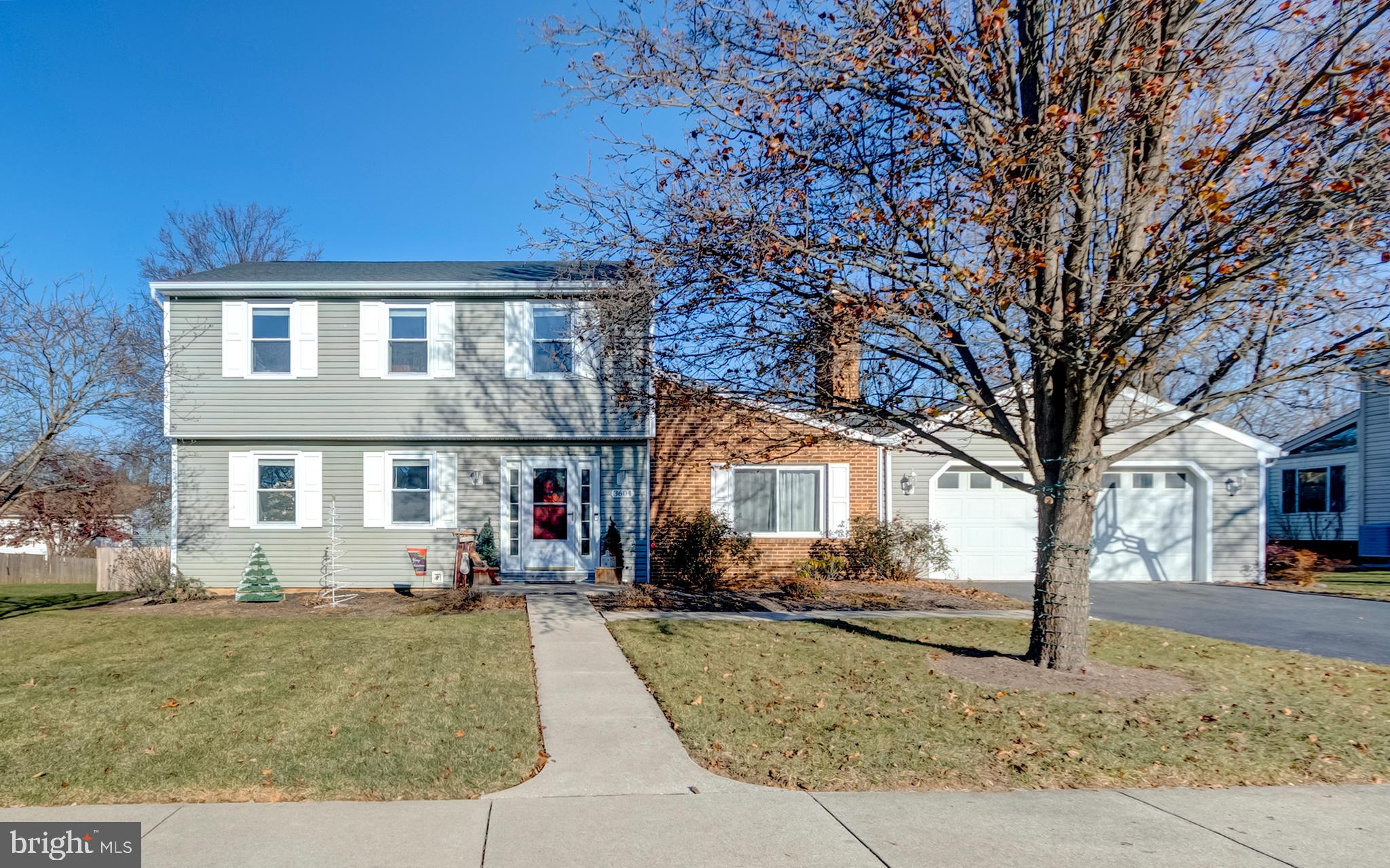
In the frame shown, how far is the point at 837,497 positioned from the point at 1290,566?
10.2 m

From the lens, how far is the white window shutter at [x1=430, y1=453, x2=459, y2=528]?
14711mm

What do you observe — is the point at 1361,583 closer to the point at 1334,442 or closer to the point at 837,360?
the point at 1334,442

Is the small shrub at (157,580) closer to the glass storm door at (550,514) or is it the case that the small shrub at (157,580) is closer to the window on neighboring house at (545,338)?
the glass storm door at (550,514)

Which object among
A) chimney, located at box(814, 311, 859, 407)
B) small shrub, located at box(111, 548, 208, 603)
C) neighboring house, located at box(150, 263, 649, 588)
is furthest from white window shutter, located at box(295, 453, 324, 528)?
chimney, located at box(814, 311, 859, 407)

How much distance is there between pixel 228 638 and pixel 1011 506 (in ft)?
46.7

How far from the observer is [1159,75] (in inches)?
268

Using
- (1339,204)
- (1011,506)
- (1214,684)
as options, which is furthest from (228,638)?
(1011,506)

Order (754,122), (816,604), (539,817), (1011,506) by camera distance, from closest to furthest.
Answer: (539,817) < (754,122) < (816,604) < (1011,506)

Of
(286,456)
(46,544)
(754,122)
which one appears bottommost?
(46,544)

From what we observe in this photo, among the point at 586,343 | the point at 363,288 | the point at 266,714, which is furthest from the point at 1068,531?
the point at 363,288

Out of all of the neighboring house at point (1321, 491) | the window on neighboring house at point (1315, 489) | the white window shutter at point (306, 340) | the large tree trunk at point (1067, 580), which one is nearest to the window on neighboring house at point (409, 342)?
the white window shutter at point (306, 340)

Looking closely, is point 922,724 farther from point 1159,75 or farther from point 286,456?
point 286,456

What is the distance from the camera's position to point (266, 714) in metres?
6.59

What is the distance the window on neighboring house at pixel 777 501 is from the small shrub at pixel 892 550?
82 cm
